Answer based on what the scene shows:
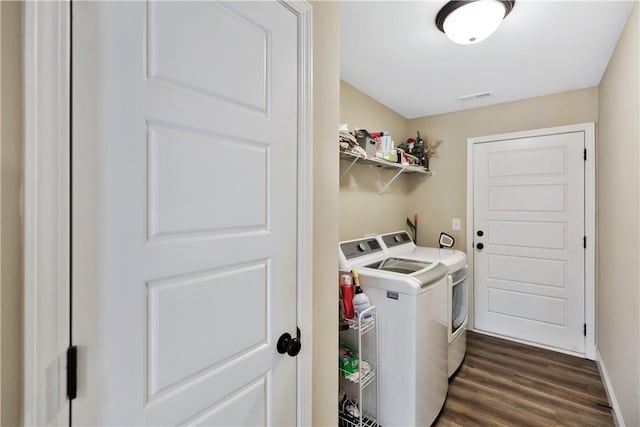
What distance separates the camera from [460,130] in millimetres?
3203

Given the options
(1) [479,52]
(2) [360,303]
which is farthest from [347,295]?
(1) [479,52]

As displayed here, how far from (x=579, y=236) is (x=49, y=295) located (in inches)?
139

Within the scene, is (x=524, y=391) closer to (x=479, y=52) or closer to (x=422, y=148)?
(x=422, y=148)

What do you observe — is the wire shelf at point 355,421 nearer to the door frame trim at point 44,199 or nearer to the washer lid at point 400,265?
the washer lid at point 400,265

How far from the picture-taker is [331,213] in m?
1.28

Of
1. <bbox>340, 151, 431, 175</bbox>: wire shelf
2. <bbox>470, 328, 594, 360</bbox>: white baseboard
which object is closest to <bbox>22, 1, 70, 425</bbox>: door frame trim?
<bbox>340, 151, 431, 175</bbox>: wire shelf

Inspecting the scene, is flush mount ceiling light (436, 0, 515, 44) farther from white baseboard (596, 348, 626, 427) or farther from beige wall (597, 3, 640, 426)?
white baseboard (596, 348, 626, 427)

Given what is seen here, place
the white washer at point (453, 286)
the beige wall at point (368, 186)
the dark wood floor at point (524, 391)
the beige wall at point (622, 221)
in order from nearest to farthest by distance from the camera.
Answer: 1. the beige wall at point (622, 221)
2. the dark wood floor at point (524, 391)
3. the white washer at point (453, 286)
4. the beige wall at point (368, 186)

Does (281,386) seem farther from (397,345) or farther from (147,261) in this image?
(397,345)

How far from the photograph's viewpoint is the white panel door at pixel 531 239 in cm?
267

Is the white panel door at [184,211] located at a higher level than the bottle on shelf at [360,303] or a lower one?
higher

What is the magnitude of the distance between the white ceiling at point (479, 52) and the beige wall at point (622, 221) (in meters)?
0.17

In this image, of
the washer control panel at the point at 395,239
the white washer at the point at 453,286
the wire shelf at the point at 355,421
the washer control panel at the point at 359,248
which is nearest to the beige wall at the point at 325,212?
the wire shelf at the point at 355,421

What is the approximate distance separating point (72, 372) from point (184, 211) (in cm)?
39
